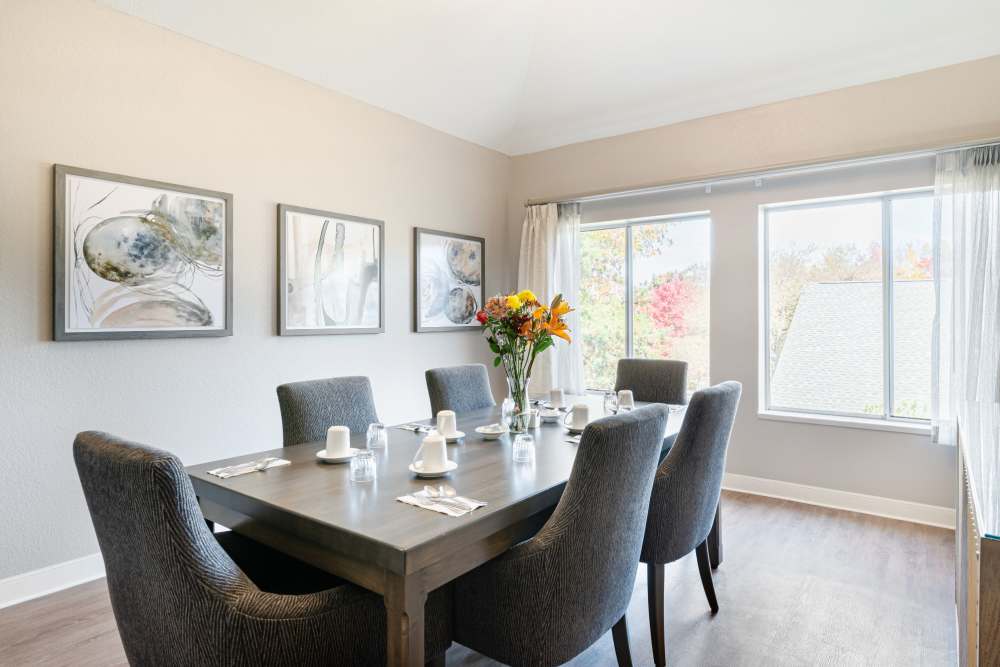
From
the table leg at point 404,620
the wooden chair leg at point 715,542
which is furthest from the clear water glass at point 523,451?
the wooden chair leg at point 715,542

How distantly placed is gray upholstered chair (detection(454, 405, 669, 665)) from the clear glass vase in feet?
2.87

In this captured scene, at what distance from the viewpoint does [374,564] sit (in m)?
1.34

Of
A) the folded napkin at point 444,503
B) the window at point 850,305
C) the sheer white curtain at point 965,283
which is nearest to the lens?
the folded napkin at point 444,503

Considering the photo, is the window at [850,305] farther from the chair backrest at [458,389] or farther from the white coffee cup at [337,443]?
the white coffee cup at [337,443]

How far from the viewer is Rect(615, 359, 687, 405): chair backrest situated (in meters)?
3.41

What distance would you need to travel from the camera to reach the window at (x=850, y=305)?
3.65 metres

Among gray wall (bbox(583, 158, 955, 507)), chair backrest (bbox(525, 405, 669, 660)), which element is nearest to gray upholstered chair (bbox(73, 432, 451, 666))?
chair backrest (bbox(525, 405, 669, 660))

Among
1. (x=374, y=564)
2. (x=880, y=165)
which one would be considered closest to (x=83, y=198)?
(x=374, y=564)

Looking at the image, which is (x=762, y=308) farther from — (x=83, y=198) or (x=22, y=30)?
(x=22, y=30)

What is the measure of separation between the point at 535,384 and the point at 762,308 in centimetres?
187

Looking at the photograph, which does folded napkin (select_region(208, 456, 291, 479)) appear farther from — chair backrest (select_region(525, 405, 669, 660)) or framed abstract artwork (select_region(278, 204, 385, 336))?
framed abstract artwork (select_region(278, 204, 385, 336))

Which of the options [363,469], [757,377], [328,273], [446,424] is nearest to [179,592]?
[363,469]

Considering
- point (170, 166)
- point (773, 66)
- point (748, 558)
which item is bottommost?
point (748, 558)

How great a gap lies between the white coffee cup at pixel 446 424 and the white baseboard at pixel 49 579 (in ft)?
5.09
